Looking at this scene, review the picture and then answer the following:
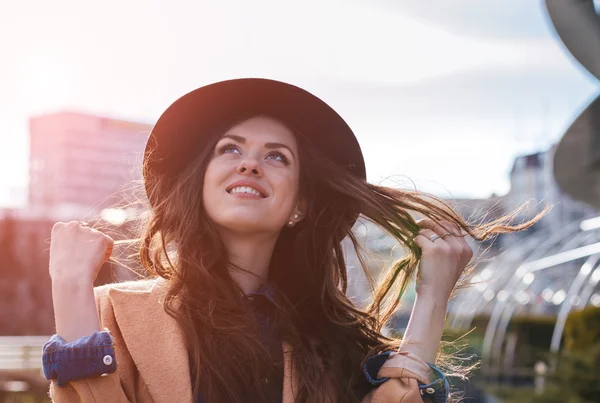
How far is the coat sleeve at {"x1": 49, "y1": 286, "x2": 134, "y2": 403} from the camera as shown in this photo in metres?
2.38

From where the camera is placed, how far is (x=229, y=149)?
9.27ft

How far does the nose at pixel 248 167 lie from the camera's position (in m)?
2.71

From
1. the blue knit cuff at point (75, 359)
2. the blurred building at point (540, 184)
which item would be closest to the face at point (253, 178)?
the blue knit cuff at point (75, 359)

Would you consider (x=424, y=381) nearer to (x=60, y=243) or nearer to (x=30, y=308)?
(x=60, y=243)

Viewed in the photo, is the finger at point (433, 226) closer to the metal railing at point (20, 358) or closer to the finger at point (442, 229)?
the finger at point (442, 229)

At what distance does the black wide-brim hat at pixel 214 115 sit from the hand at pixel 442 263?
52 centimetres

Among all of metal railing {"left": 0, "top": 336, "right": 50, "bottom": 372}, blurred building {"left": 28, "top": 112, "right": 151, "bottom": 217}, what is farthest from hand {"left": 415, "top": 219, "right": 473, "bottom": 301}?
blurred building {"left": 28, "top": 112, "right": 151, "bottom": 217}

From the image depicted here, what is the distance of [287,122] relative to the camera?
2.94 metres


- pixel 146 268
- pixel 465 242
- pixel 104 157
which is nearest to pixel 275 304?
pixel 146 268

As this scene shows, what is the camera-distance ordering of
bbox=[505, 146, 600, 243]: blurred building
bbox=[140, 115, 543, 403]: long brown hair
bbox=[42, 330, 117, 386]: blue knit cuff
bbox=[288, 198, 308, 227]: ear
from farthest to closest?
bbox=[505, 146, 600, 243]: blurred building → bbox=[288, 198, 308, 227]: ear → bbox=[140, 115, 543, 403]: long brown hair → bbox=[42, 330, 117, 386]: blue knit cuff

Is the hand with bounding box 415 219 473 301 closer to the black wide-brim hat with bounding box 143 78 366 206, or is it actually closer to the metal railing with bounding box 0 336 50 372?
the black wide-brim hat with bounding box 143 78 366 206

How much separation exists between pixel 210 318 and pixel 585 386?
21.9ft

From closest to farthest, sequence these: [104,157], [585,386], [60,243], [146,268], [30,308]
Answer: [60,243] < [146,268] < [585,386] < [30,308] < [104,157]

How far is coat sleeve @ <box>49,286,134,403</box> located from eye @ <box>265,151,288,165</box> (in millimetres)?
800
